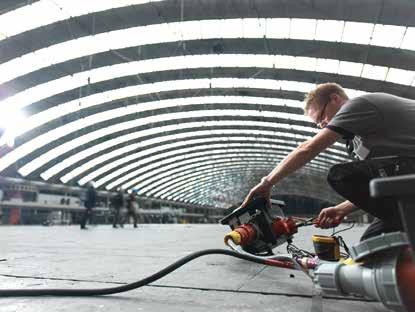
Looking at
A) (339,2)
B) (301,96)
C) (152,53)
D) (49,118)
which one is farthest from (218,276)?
(49,118)

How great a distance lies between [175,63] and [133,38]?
4.09 m

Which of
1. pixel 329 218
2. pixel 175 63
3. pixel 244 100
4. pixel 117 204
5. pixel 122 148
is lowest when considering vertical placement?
pixel 329 218

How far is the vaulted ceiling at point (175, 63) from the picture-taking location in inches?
785

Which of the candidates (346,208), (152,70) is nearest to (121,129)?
(152,70)

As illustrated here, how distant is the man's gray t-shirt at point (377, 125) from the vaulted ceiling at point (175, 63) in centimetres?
1820

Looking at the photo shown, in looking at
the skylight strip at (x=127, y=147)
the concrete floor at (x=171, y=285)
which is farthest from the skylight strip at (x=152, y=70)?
the concrete floor at (x=171, y=285)

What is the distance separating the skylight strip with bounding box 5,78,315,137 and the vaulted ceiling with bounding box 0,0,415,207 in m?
0.09

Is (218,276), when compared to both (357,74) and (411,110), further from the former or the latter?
(357,74)

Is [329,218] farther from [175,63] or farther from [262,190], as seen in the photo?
[175,63]

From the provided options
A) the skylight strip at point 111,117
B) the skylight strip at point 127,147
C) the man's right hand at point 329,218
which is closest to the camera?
the man's right hand at point 329,218

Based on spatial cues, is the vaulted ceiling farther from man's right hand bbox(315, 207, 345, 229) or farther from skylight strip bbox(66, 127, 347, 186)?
man's right hand bbox(315, 207, 345, 229)

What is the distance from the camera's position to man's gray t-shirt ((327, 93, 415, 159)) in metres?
2.27

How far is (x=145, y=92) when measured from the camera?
30891mm

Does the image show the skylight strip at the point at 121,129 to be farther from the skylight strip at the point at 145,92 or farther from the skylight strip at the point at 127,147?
the skylight strip at the point at 145,92
